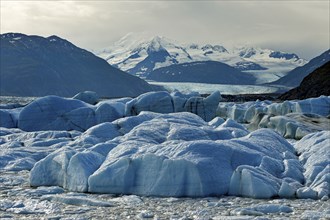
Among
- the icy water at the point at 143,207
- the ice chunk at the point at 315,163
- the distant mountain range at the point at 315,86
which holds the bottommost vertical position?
the icy water at the point at 143,207

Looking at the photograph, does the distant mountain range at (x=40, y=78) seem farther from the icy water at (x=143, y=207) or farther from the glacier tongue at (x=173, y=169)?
the icy water at (x=143, y=207)

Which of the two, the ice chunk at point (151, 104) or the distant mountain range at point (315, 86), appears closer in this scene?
the ice chunk at point (151, 104)

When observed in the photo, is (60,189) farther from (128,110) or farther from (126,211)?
(128,110)

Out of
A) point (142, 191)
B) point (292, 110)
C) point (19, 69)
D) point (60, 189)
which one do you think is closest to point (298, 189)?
point (142, 191)

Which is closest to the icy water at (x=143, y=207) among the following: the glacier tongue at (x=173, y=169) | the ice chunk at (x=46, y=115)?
the glacier tongue at (x=173, y=169)

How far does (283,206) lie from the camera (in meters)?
9.33

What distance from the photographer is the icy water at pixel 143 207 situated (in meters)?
8.94

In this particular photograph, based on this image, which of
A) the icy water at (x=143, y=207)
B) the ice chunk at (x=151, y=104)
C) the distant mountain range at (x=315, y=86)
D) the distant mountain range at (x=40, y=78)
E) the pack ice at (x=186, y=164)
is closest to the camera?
the icy water at (x=143, y=207)

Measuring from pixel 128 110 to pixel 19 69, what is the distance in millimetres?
156012

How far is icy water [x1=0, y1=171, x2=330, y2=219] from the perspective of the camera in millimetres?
8938

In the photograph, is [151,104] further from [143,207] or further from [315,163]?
[143,207]

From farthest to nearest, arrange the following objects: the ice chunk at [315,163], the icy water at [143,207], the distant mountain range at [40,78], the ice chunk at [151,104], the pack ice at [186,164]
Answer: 1. the distant mountain range at [40,78]
2. the ice chunk at [151,104]
3. the pack ice at [186,164]
4. the ice chunk at [315,163]
5. the icy water at [143,207]

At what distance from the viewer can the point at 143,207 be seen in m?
9.67

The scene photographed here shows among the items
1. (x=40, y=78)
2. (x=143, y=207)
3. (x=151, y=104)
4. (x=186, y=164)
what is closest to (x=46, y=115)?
(x=151, y=104)
